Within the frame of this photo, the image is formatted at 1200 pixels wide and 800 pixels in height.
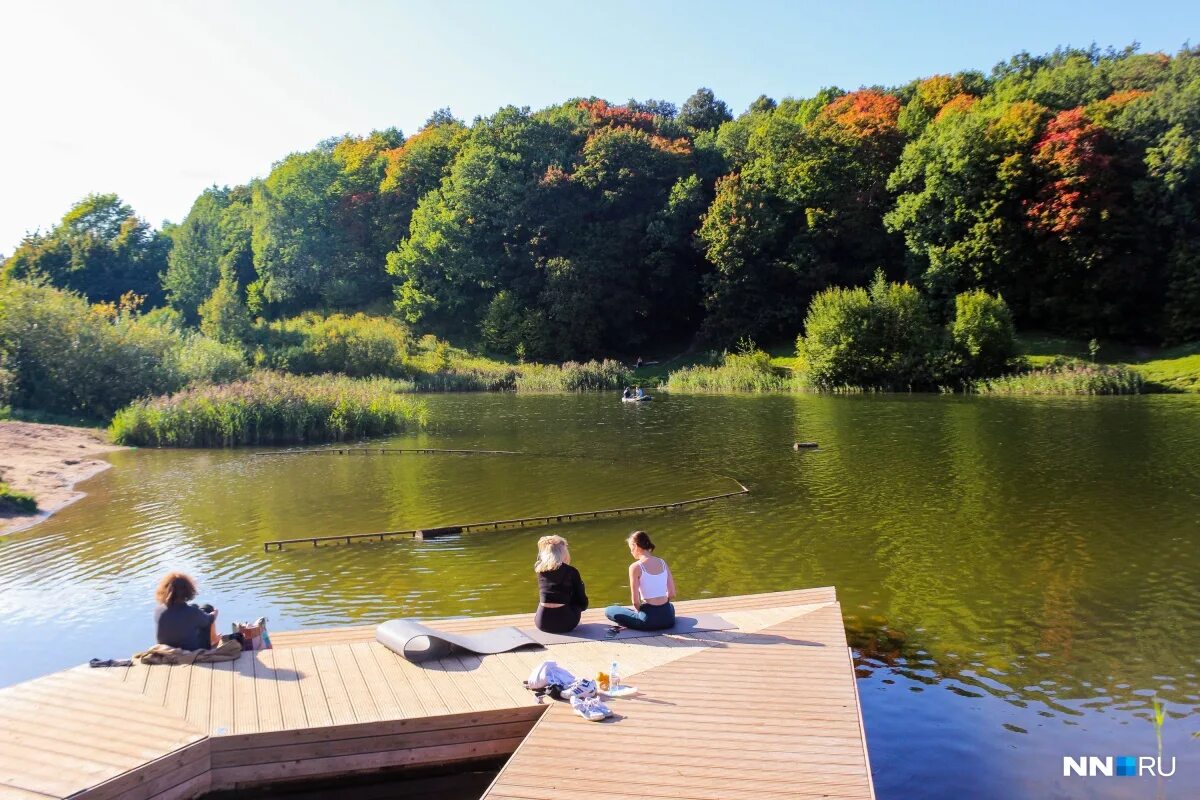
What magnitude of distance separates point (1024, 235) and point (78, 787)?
57285 millimetres

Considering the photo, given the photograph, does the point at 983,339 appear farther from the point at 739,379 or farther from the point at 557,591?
the point at 557,591

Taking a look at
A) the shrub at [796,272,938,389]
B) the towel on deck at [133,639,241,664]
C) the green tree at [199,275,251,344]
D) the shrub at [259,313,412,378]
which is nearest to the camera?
the towel on deck at [133,639,241,664]

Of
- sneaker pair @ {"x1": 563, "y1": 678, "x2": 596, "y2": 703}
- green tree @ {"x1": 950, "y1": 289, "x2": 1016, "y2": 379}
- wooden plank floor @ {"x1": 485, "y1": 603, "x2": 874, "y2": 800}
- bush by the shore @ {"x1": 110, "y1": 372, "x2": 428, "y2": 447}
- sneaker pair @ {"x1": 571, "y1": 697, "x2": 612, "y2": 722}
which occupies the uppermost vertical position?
green tree @ {"x1": 950, "y1": 289, "x2": 1016, "y2": 379}

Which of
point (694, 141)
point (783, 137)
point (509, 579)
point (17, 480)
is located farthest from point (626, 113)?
point (509, 579)

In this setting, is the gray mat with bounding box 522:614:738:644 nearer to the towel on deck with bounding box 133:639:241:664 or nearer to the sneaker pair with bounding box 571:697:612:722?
the sneaker pair with bounding box 571:697:612:722

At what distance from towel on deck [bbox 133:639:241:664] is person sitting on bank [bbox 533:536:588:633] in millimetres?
3180

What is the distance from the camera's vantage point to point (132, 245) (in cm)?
8706

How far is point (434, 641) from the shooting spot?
29.5 feet

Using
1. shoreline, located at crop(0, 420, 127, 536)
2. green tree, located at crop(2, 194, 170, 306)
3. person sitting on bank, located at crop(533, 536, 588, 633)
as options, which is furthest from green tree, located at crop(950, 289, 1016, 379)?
green tree, located at crop(2, 194, 170, 306)

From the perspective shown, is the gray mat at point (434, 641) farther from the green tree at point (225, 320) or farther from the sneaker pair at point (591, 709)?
the green tree at point (225, 320)

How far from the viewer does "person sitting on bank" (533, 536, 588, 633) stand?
9406mm

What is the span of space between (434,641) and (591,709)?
86.7 inches

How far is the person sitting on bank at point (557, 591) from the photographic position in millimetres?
9406

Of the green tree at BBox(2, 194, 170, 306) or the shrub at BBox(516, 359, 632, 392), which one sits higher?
the green tree at BBox(2, 194, 170, 306)
